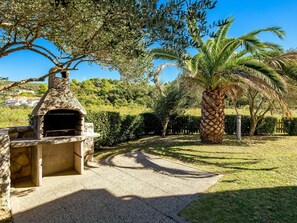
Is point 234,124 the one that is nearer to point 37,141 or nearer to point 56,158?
point 56,158

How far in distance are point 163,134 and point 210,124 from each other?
472 centimetres

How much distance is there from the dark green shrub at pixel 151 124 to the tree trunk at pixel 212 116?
511 cm

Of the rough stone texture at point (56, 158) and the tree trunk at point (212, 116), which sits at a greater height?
the tree trunk at point (212, 116)

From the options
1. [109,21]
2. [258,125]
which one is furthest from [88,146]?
[258,125]

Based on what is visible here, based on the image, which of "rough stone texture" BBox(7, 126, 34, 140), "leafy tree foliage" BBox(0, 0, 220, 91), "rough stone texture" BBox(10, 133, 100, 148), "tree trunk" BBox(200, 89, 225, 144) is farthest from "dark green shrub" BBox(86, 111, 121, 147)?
"tree trunk" BBox(200, 89, 225, 144)

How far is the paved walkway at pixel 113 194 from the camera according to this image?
3.91 m

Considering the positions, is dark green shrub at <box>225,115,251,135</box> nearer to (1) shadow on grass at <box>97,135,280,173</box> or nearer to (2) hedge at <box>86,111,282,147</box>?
(2) hedge at <box>86,111,282,147</box>

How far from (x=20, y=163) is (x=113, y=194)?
3.35m

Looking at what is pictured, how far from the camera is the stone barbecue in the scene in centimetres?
536

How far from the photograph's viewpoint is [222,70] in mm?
9062

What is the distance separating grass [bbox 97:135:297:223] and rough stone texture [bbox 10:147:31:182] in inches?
113

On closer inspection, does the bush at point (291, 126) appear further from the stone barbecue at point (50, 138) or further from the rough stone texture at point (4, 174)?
the rough stone texture at point (4, 174)

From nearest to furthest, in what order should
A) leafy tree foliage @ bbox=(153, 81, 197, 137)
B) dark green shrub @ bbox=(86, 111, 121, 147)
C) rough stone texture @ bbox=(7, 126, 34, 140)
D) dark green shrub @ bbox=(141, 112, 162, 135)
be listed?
rough stone texture @ bbox=(7, 126, 34, 140) → dark green shrub @ bbox=(86, 111, 121, 147) → leafy tree foliage @ bbox=(153, 81, 197, 137) → dark green shrub @ bbox=(141, 112, 162, 135)

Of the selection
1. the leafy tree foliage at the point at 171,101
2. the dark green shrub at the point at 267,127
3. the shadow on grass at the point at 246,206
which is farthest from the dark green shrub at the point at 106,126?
the dark green shrub at the point at 267,127
